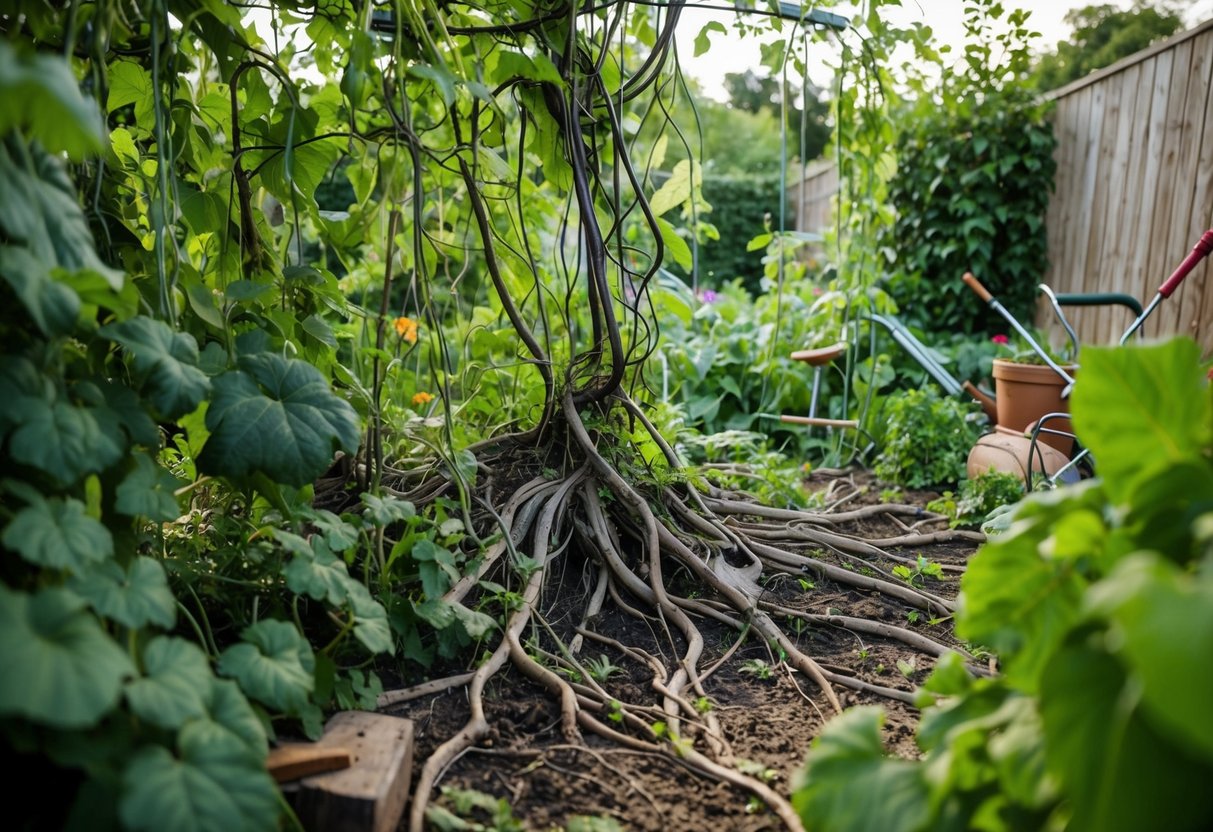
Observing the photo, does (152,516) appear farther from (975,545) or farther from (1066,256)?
(1066,256)

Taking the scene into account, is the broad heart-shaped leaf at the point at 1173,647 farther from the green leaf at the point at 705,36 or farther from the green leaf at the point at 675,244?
the green leaf at the point at 705,36

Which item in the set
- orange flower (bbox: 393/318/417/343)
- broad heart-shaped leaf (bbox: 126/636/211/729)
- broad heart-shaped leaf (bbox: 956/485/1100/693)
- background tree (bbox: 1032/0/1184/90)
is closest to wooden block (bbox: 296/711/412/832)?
broad heart-shaped leaf (bbox: 126/636/211/729)

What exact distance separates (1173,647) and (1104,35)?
51.2 feet

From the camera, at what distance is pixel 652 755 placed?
4.60 ft

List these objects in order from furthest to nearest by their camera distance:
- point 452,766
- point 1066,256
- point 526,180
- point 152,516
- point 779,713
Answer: point 1066,256 → point 526,180 → point 779,713 → point 452,766 → point 152,516

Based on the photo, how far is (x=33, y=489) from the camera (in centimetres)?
96

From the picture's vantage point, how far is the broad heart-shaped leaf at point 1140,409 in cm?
81

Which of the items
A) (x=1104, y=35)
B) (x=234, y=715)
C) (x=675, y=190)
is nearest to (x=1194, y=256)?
(x=675, y=190)

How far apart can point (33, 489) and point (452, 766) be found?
2.41ft

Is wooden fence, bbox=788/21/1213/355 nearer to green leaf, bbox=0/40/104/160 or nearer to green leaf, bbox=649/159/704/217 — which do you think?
green leaf, bbox=649/159/704/217

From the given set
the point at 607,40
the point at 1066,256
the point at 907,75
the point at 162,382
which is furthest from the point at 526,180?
the point at 1066,256

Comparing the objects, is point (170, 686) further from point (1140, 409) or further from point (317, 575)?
point (1140, 409)

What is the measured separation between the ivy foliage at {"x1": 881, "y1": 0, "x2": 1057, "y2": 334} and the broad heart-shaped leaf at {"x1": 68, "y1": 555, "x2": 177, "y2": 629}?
4756 mm

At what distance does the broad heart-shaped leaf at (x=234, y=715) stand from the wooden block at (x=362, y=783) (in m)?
0.16
